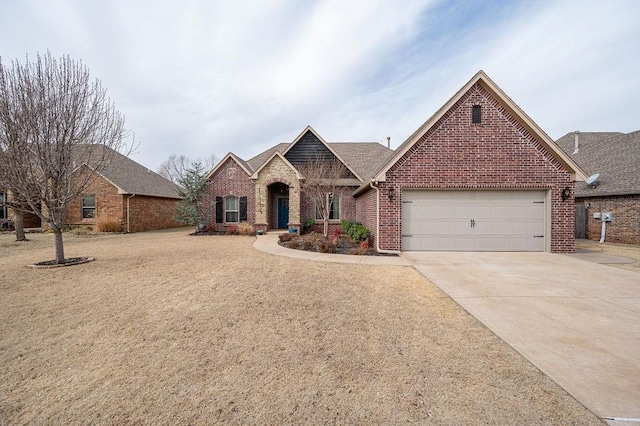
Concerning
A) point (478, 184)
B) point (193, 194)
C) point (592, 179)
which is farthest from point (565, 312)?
point (193, 194)

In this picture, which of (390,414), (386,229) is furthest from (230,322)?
(386,229)

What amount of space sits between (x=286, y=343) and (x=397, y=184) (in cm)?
791

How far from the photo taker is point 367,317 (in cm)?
429

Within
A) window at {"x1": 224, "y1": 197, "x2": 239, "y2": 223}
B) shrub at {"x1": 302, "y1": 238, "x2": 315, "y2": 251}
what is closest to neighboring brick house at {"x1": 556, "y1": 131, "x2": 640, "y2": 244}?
shrub at {"x1": 302, "y1": 238, "x2": 315, "y2": 251}

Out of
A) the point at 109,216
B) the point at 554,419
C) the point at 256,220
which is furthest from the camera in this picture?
the point at 109,216

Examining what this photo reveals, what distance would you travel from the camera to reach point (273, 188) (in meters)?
18.1

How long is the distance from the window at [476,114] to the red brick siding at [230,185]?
12.4 m

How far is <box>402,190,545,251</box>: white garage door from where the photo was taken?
33.0 ft

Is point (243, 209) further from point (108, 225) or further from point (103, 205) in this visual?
point (103, 205)

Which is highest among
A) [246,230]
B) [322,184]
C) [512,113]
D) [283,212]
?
[512,113]

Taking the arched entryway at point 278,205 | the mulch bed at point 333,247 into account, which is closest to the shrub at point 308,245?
the mulch bed at point 333,247

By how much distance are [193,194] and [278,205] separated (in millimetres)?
5392

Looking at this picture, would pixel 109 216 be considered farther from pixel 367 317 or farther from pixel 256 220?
pixel 367 317

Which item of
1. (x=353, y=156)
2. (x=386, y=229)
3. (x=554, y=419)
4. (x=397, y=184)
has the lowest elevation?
(x=554, y=419)
